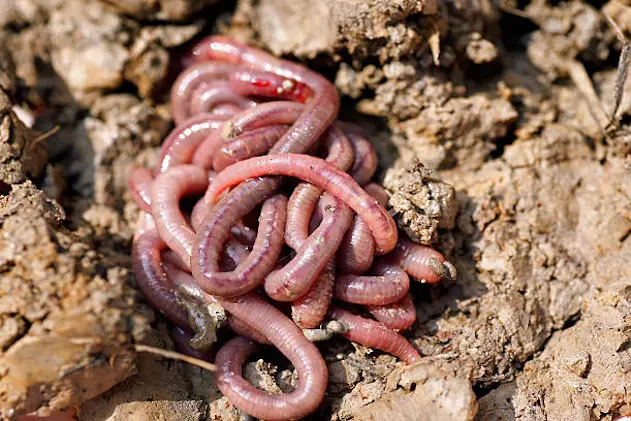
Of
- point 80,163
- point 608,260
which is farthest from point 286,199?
point 608,260

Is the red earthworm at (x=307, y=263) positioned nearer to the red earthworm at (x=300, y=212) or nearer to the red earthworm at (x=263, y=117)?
the red earthworm at (x=300, y=212)

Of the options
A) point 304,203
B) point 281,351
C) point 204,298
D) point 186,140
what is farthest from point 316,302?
point 186,140

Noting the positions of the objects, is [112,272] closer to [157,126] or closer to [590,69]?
[157,126]


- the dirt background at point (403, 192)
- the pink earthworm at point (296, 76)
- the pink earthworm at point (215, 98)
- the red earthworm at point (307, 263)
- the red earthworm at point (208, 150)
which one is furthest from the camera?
the pink earthworm at point (215, 98)

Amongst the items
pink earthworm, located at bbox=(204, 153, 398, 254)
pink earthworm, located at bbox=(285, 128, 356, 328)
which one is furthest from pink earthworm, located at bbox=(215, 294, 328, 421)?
pink earthworm, located at bbox=(204, 153, 398, 254)

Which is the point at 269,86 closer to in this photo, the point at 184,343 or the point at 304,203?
the point at 304,203

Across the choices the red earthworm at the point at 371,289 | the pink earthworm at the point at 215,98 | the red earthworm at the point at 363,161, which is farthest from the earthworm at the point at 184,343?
the pink earthworm at the point at 215,98
